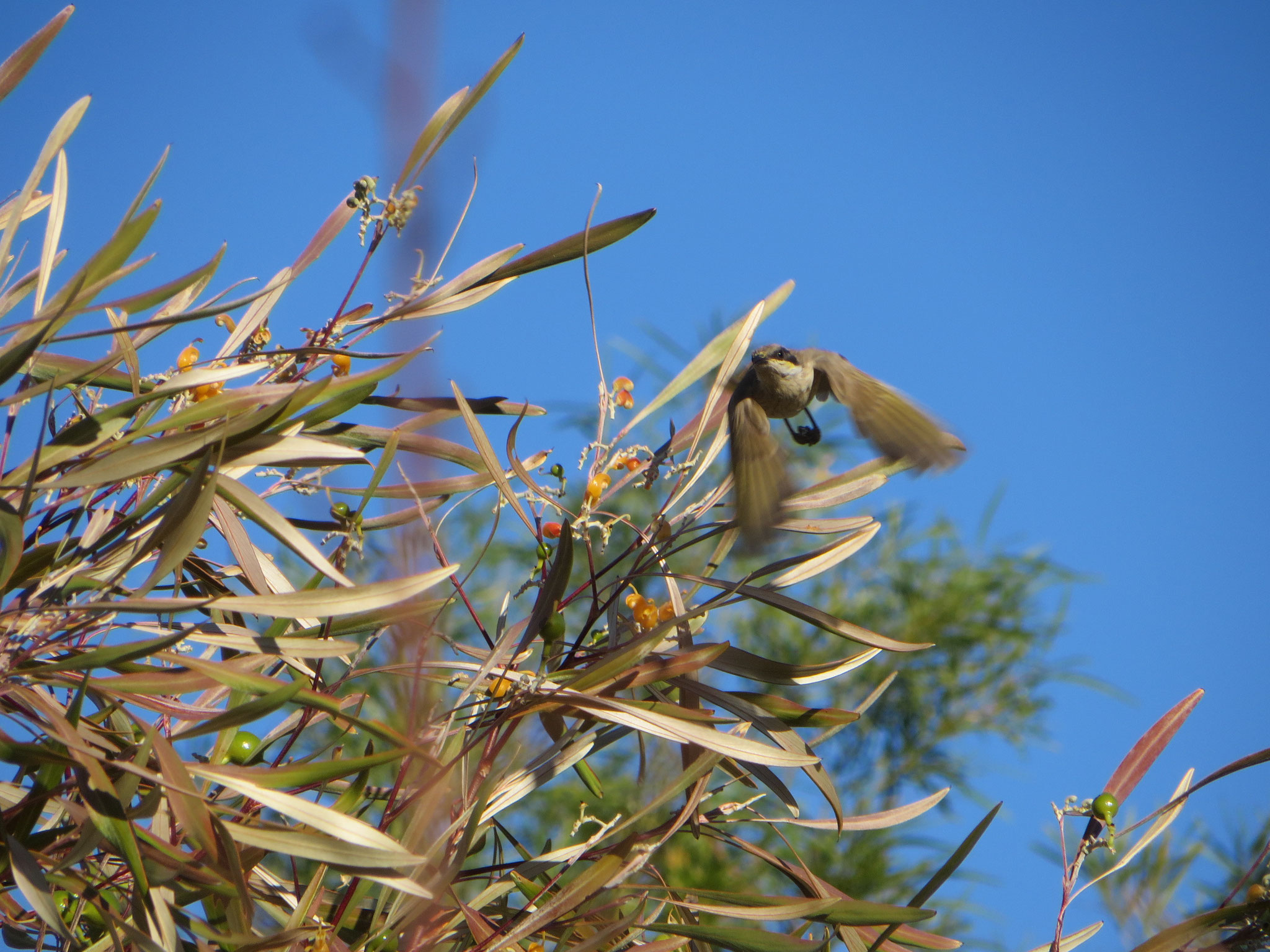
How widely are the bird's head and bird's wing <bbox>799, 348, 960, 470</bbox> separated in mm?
32

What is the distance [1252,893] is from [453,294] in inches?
38.1

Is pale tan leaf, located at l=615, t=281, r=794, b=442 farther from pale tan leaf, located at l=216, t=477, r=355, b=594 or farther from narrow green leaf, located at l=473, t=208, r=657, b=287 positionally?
pale tan leaf, located at l=216, t=477, r=355, b=594

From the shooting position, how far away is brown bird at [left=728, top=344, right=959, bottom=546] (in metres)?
1.16

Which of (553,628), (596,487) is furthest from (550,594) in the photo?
(596,487)

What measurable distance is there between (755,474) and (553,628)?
1.01 feet

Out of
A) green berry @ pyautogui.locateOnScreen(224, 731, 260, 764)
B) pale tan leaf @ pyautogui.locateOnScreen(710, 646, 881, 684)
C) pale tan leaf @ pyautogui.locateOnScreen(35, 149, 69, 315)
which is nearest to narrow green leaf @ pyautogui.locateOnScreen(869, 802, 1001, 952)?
pale tan leaf @ pyautogui.locateOnScreen(710, 646, 881, 684)

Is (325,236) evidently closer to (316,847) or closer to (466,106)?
(466,106)

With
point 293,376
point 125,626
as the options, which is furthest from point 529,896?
point 293,376

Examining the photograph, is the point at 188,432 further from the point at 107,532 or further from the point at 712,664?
the point at 712,664

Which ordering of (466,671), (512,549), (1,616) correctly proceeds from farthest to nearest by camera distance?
(512,549) → (466,671) → (1,616)

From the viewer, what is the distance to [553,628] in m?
1.02

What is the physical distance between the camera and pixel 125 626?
0.87 meters

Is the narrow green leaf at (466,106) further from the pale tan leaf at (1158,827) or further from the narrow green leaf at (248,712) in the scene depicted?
the pale tan leaf at (1158,827)

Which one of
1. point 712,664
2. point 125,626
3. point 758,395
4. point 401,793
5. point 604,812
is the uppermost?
point 758,395
